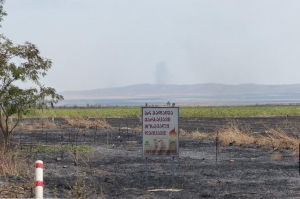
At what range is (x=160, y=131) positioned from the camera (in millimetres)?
17969

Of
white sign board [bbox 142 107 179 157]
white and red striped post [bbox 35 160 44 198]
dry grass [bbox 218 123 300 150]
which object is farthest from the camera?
dry grass [bbox 218 123 300 150]

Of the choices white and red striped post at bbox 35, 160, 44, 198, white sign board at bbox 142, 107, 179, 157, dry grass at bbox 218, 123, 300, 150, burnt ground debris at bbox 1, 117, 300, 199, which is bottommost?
burnt ground debris at bbox 1, 117, 300, 199

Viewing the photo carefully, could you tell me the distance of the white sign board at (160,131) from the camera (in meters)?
17.9

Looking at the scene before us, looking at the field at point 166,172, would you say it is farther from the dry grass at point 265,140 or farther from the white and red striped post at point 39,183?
the white and red striped post at point 39,183

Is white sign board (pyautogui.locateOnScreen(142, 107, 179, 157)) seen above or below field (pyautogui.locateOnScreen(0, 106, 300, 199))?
above

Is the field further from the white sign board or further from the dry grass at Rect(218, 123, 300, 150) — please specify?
the white sign board

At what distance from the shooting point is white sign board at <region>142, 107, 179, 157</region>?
17.9 metres

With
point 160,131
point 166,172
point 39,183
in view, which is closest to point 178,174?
point 166,172

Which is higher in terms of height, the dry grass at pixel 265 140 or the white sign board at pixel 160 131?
the white sign board at pixel 160 131

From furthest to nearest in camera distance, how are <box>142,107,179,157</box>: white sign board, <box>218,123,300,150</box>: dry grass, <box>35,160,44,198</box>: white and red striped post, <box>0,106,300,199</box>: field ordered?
<box>218,123,300,150</box>: dry grass → <box>142,107,179,157</box>: white sign board → <box>0,106,300,199</box>: field → <box>35,160,44,198</box>: white and red striped post

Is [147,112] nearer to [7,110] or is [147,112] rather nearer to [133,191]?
[133,191]

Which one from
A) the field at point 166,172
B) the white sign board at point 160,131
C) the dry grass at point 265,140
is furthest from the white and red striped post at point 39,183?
the dry grass at point 265,140

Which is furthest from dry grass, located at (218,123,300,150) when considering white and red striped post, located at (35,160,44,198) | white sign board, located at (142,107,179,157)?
white and red striped post, located at (35,160,44,198)

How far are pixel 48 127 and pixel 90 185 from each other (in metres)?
33.2
